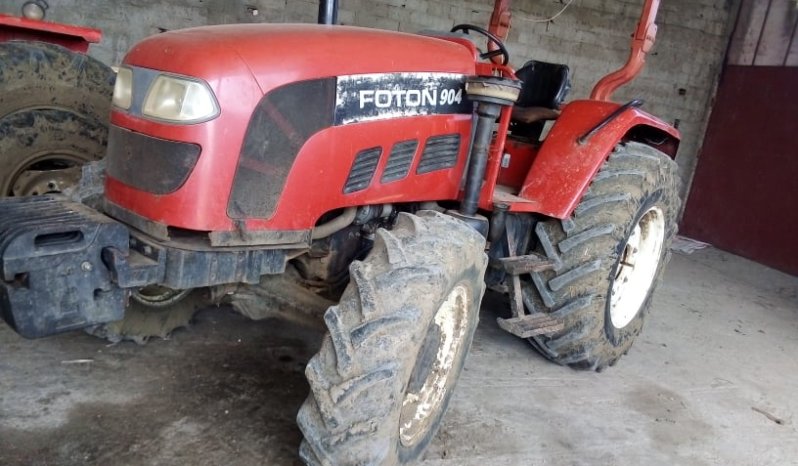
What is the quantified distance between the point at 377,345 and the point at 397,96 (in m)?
0.87

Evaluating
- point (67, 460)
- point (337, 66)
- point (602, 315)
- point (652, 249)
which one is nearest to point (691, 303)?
point (652, 249)

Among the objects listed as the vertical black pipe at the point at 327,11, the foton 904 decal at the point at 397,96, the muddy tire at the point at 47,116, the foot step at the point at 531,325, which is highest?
the vertical black pipe at the point at 327,11

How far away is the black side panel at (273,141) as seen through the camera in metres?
1.76

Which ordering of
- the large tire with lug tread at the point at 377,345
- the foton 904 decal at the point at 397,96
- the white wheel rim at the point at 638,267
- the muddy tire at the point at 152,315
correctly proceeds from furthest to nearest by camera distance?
the white wheel rim at the point at 638,267 → the muddy tire at the point at 152,315 → the foton 904 decal at the point at 397,96 → the large tire with lug tread at the point at 377,345

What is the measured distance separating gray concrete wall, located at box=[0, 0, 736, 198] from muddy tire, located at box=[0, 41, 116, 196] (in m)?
3.27

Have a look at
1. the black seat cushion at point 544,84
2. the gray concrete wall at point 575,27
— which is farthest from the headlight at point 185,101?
the gray concrete wall at point 575,27

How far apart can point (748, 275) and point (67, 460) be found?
20.8 ft

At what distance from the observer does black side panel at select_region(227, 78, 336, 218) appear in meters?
1.76

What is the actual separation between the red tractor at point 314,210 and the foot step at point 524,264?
31cm

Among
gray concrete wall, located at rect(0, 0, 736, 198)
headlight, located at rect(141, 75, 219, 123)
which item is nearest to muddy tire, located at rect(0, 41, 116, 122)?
headlight, located at rect(141, 75, 219, 123)

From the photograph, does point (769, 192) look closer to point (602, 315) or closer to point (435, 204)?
point (602, 315)

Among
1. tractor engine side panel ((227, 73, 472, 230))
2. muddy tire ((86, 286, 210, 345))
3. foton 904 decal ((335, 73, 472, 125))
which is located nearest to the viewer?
tractor engine side panel ((227, 73, 472, 230))

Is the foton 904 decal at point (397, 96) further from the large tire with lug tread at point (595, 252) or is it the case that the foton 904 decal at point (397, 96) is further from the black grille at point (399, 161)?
the large tire with lug tread at point (595, 252)

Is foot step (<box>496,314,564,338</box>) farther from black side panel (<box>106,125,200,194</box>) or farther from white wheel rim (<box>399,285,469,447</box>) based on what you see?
black side panel (<box>106,125,200,194</box>)
